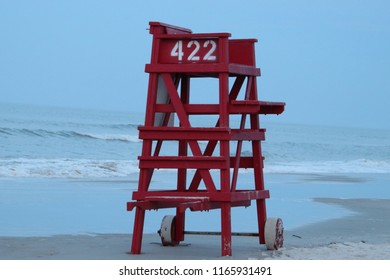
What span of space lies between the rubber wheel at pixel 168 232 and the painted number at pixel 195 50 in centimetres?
199

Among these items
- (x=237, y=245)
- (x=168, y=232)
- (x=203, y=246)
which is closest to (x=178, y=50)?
(x=168, y=232)

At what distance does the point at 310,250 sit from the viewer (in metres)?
9.95

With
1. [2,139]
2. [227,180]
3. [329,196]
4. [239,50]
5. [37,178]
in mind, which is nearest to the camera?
[227,180]

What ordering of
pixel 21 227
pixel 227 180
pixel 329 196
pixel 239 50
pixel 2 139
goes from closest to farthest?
pixel 227 180, pixel 239 50, pixel 21 227, pixel 329 196, pixel 2 139

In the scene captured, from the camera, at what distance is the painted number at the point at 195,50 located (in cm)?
959

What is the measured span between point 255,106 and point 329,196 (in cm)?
1021

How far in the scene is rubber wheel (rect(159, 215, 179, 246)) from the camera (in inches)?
416

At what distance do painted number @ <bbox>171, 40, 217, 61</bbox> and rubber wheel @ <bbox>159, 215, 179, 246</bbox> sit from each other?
6.52 feet

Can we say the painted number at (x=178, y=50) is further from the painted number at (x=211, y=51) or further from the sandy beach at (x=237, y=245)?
the sandy beach at (x=237, y=245)

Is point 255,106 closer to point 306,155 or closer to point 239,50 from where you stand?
point 239,50

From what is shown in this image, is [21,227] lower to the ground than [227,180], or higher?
lower

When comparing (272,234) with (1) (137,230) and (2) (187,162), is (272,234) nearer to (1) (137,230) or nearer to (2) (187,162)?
(2) (187,162)

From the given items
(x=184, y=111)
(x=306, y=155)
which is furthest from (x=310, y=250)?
(x=306, y=155)

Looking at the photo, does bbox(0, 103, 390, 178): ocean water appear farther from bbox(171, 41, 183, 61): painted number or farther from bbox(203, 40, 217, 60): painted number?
bbox(203, 40, 217, 60): painted number
